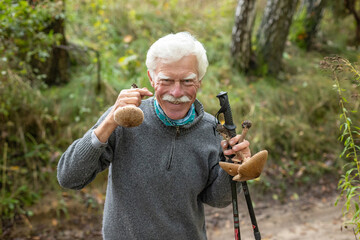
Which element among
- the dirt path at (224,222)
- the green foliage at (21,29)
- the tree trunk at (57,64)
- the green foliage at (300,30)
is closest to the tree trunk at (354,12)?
the green foliage at (300,30)

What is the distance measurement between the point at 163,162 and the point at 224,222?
9.64 ft

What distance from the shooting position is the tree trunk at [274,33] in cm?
590

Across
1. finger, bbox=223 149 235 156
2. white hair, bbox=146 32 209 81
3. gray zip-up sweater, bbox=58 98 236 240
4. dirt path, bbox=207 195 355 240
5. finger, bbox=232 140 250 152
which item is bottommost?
dirt path, bbox=207 195 355 240

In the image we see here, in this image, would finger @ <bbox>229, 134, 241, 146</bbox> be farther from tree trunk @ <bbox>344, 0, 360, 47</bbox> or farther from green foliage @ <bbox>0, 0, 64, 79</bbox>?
tree trunk @ <bbox>344, 0, 360, 47</bbox>

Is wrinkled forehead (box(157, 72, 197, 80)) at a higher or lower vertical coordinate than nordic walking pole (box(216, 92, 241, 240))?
higher

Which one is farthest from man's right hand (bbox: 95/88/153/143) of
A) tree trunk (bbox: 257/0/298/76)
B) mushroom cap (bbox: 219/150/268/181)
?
tree trunk (bbox: 257/0/298/76)

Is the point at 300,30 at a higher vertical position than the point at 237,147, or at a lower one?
higher

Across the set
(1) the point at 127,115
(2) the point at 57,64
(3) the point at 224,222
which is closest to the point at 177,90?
(1) the point at 127,115

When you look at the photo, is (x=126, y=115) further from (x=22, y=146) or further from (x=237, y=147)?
(x=22, y=146)

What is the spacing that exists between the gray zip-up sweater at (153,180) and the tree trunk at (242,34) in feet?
15.2

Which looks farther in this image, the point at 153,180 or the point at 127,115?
the point at 153,180

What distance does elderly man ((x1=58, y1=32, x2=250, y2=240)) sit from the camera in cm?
171

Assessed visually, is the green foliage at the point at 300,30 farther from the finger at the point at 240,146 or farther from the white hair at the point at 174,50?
the finger at the point at 240,146

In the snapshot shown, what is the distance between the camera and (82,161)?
5.21 feet
